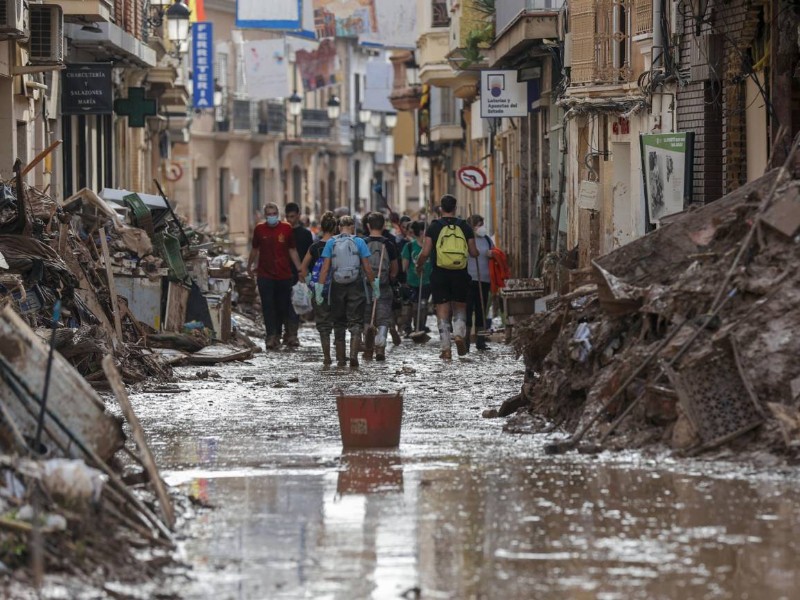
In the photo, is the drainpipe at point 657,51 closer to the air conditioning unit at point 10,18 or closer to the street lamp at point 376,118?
the air conditioning unit at point 10,18

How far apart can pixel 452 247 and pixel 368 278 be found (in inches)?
53.6

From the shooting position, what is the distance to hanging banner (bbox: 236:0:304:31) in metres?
43.1

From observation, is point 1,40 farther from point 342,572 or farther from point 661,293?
point 342,572

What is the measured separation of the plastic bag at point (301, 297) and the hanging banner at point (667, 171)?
5.65 meters

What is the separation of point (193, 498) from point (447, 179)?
168 ft

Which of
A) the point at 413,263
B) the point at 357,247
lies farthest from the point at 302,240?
the point at 357,247

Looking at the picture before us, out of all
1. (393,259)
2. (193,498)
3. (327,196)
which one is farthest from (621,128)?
(327,196)

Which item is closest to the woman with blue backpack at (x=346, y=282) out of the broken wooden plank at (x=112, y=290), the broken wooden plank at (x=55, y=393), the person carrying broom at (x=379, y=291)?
the person carrying broom at (x=379, y=291)

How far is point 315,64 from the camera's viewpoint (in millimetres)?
71188

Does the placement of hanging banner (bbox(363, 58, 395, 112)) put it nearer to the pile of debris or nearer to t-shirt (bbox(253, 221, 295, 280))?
t-shirt (bbox(253, 221, 295, 280))

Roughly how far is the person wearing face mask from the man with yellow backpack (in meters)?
1.17

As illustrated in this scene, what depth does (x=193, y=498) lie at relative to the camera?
9461 millimetres

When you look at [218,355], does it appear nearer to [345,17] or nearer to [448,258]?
[448,258]

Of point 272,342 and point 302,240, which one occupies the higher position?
point 302,240
